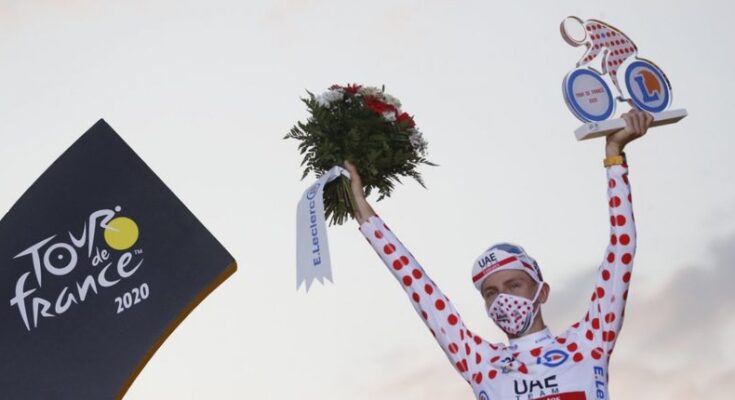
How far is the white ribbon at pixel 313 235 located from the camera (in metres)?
7.44

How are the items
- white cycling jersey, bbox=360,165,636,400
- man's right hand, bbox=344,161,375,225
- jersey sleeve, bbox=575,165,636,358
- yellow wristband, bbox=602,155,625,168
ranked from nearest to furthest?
white cycling jersey, bbox=360,165,636,400 < jersey sleeve, bbox=575,165,636,358 < yellow wristband, bbox=602,155,625,168 < man's right hand, bbox=344,161,375,225

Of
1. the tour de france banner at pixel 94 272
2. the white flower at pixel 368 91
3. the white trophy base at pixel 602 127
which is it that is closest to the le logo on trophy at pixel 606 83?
the white trophy base at pixel 602 127

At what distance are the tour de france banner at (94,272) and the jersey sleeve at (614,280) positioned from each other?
3994mm

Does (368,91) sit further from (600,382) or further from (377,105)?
(600,382)

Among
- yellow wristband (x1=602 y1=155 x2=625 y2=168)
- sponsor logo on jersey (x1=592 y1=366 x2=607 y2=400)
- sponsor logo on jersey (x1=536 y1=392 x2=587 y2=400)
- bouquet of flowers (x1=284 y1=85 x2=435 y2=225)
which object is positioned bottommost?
sponsor logo on jersey (x1=536 y1=392 x2=587 y2=400)

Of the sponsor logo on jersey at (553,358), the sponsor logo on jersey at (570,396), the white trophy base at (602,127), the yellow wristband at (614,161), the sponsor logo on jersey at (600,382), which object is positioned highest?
the white trophy base at (602,127)

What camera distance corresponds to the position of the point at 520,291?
698 centimetres

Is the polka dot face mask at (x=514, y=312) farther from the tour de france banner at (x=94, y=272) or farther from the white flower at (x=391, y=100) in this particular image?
the tour de france banner at (x=94, y=272)

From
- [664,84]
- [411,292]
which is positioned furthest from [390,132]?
[664,84]

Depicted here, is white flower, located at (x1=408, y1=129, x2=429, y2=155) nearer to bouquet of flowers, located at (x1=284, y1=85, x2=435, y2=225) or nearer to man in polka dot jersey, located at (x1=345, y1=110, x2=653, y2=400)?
bouquet of flowers, located at (x1=284, y1=85, x2=435, y2=225)

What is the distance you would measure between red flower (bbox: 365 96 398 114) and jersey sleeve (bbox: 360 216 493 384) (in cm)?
Result: 95

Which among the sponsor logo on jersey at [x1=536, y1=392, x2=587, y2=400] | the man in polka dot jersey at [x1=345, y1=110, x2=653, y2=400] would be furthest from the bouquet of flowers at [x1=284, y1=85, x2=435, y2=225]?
the sponsor logo on jersey at [x1=536, y1=392, x2=587, y2=400]

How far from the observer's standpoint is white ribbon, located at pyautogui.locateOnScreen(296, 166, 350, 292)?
7.44 metres

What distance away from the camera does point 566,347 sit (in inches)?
269
